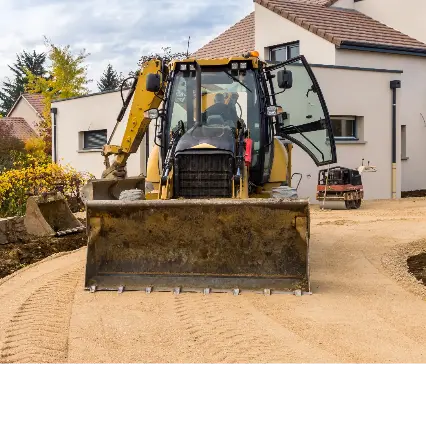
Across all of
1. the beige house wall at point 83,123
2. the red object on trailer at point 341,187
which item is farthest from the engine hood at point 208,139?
the beige house wall at point 83,123

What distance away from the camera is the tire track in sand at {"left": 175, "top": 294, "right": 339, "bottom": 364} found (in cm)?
447

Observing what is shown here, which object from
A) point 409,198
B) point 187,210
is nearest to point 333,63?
point 409,198

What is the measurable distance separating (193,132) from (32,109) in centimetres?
3721

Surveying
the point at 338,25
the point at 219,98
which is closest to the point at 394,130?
the point at 338,25

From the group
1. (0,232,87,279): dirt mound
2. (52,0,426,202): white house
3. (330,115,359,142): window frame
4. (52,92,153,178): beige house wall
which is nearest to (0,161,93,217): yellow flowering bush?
(0,232,87,279): dirt mound

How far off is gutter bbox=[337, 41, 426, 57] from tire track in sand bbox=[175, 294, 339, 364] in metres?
16.3

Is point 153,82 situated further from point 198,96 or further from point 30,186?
point 30,186

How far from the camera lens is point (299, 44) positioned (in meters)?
22.5

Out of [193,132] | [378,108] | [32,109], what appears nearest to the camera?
[193,132]

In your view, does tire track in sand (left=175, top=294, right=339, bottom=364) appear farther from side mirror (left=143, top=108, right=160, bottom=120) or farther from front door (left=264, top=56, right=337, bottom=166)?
front door (left=264, top=56, right=337, bottom=166)

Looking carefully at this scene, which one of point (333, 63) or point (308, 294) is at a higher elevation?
point (333, 63)

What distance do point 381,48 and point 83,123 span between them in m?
9.81

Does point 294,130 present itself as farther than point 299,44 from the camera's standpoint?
No
